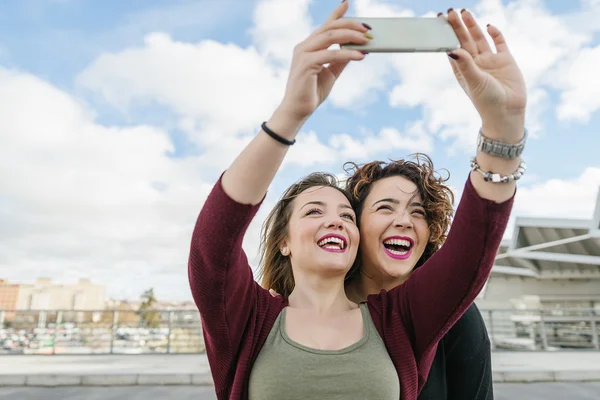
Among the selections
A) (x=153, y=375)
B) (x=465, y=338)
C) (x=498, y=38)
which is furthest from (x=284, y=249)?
(x=153, y=375)

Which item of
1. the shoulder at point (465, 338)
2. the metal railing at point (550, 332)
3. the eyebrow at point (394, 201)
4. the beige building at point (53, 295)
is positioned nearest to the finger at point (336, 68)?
the eyebrow at point (394, 201)

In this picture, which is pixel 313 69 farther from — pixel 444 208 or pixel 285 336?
pixel 444 208

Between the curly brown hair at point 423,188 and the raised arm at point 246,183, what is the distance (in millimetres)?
909

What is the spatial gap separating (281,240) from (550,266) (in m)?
19.8

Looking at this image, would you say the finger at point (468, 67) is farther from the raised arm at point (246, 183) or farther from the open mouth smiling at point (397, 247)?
the open mouth smiling at point (397, 247)

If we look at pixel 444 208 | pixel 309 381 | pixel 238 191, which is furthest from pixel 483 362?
pixel 238 191

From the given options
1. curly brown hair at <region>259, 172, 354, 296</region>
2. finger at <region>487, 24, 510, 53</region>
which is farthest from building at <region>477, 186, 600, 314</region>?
finger at <region>487, 24, 510, 53</region>

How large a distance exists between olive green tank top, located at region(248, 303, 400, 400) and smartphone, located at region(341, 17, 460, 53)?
0.86 meters

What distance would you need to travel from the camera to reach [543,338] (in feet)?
42.2

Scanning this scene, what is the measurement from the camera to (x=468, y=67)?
46.6 inches

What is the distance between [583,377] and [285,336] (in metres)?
8.10

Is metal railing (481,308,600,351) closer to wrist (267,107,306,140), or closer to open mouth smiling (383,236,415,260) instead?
open mouth smiling (383,236,415,260)

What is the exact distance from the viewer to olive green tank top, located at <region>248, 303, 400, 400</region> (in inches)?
54.4

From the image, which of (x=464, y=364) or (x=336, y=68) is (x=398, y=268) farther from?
(x=336, y=68)
